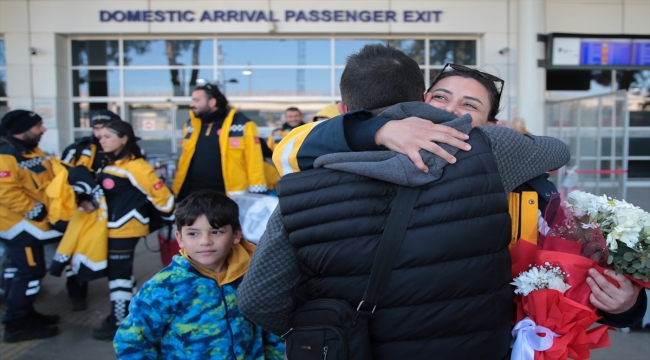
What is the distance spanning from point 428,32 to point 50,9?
7725 millimetres

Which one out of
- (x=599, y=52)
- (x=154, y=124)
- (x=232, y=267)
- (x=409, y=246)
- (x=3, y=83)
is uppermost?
(x=599, y=52)

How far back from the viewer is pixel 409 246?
3.92 ft

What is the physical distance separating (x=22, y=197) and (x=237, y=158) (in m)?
1.94

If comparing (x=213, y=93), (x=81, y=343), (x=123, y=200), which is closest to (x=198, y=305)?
(x=123, y=200)

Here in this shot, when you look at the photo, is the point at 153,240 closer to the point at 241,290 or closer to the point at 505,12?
the point at 241,290

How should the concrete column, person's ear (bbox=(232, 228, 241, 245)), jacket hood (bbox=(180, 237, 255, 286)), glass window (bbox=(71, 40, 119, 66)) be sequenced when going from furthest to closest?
glass window (bbox=(71, 40, 119, 66))
the concrete column
person's ear (bbox=(232, 228, 241, 245))
jacket hood (bbox=(180, 237, 255, 286))

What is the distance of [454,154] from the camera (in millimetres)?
1243

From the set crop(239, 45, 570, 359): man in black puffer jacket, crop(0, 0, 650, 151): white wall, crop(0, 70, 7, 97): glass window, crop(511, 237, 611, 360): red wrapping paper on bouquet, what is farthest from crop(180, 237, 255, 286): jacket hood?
crop(0, 70, 7, 97): glass window

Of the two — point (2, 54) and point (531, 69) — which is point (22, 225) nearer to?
point (2, 54)

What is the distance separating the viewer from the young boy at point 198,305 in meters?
2.11

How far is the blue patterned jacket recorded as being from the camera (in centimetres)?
209

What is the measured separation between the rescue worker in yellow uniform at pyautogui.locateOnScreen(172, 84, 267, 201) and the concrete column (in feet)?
21.9

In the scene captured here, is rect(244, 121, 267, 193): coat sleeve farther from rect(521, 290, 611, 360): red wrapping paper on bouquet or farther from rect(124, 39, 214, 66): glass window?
rect(124, 39, 214, 66): glass window

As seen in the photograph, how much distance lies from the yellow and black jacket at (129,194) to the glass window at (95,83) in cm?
720
